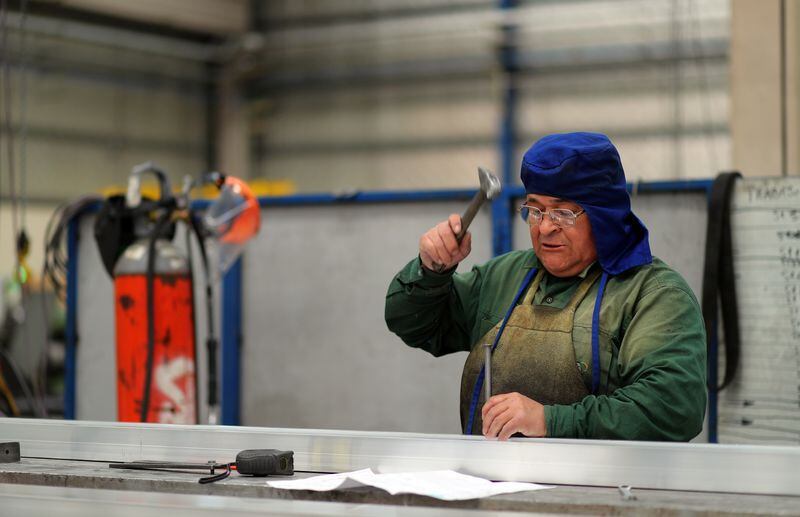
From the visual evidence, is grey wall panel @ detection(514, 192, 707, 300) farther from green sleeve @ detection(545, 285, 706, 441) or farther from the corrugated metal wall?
the corrugated metal wall

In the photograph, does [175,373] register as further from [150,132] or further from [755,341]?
[150,132]

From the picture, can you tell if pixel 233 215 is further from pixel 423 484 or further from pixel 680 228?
pixel 423 484

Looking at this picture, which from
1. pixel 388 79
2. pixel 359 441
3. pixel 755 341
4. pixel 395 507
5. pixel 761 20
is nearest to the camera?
pixel 395 507

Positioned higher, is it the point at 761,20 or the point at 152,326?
the point at 761,20

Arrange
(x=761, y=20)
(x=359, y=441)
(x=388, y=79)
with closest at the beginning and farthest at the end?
(x=359, y=441), (x=761, y=20), (x=388, y=79)

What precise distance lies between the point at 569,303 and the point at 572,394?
16cm

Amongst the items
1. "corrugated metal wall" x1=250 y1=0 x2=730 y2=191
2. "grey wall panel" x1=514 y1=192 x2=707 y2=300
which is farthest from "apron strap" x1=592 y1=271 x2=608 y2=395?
"corrugated metal wall" x1=250 y1=0 x2=730 y2=191

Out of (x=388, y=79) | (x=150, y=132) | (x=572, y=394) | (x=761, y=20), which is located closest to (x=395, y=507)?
(x=572, y=394)

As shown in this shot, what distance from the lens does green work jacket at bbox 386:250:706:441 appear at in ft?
5.21

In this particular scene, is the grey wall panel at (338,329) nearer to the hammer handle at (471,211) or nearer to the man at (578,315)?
the man at (578,315)

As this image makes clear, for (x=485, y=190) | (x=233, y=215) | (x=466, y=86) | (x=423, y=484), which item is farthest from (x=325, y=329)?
(x=466, y=86)

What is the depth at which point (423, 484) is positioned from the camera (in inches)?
49.8

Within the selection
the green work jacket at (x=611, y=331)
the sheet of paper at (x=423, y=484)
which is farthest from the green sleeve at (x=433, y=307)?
the sheet of paper at (x=423, y=484)

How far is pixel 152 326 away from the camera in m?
2.87
